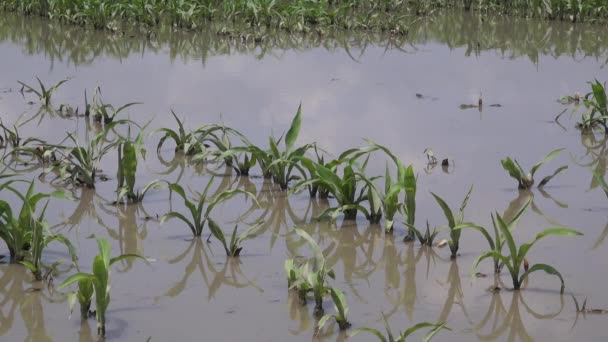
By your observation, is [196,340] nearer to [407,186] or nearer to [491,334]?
[491,334]

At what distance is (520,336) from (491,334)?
110mm

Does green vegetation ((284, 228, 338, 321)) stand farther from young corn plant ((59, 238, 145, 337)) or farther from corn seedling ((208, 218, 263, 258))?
young corn plant ((59, 238, 145, 337))

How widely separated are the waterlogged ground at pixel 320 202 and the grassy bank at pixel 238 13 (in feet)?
3.35

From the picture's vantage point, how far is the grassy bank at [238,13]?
42.9 ft

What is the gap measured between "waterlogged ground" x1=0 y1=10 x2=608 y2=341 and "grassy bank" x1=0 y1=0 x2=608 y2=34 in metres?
1.02

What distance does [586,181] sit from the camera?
5859 millimetres

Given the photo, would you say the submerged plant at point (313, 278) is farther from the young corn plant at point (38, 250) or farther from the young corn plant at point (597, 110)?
the young corn plant at point (597, 110)

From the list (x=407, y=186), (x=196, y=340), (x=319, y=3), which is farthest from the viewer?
(x=319, y=3)

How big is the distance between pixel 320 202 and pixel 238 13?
9016 mm

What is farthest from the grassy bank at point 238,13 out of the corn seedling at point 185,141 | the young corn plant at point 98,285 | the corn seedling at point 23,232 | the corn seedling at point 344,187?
the young corn plant at point 98,285

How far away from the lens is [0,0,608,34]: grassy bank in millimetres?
13070

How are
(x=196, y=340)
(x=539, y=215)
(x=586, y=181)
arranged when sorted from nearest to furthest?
(x=196, y=340) < (x=539, y=215) < (x=586, y=181)

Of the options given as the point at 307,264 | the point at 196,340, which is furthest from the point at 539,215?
the point at 196,340

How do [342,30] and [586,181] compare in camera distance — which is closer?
[586,181]
